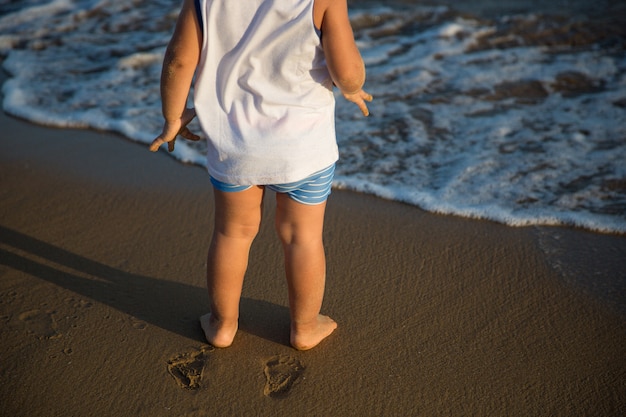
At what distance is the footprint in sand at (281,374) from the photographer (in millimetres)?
2139

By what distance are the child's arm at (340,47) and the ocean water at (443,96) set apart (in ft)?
4.88

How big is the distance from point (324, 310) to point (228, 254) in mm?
564

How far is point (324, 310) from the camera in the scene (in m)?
2.54

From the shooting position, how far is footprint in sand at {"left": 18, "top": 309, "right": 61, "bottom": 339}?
235cm

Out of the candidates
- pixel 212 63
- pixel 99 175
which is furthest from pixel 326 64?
pixel 99 175

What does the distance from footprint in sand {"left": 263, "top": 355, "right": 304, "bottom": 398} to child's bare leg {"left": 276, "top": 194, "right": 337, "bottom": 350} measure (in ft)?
0.26

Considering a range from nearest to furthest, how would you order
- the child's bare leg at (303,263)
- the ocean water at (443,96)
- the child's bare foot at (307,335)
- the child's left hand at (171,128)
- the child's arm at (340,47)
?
the child's arm at (340,47), the child's left hand at (171,128), the child's bare leg at (303,263), the child's bare foot at (307,335), the ocean water at (443,96)

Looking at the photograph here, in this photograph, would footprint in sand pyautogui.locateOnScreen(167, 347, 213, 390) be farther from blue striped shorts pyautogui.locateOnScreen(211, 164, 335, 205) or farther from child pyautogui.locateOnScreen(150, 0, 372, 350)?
blue striped shorts pyautogui.locateOnScreen(211, 164, 335, 205)

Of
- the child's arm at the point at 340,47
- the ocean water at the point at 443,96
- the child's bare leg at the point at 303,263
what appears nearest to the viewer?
the child's arm at the point at 340,47

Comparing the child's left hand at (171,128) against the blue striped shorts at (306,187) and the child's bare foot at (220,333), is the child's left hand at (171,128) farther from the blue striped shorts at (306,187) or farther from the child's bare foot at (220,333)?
the child's bare foot at (220,333)

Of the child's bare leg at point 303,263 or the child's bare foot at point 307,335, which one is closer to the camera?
the child's bare leg at point 303,263

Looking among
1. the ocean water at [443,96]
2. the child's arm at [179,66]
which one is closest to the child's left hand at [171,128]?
the child's arm at [179,66]

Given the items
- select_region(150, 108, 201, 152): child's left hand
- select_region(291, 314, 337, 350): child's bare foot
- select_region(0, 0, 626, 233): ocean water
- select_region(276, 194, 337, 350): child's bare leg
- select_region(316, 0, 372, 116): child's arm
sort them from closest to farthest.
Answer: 1. select_region(316, 0, 372, 116): child's arm
2. select_region(150, 108, 201, 152): child's left hand
3. select_region(276, 194, 337, 350): child's bare leg
4. select_region(291, 314, 337, 350): child's bare foot
5. select_region(0, 0, 626, 233): ocean water

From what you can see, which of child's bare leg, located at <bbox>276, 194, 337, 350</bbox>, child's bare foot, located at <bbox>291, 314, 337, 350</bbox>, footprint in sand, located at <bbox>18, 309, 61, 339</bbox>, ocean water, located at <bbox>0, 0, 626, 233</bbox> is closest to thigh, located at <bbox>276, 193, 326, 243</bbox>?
child's bare leg, located at <bbox>276, 194, 337, 350</bbox>
